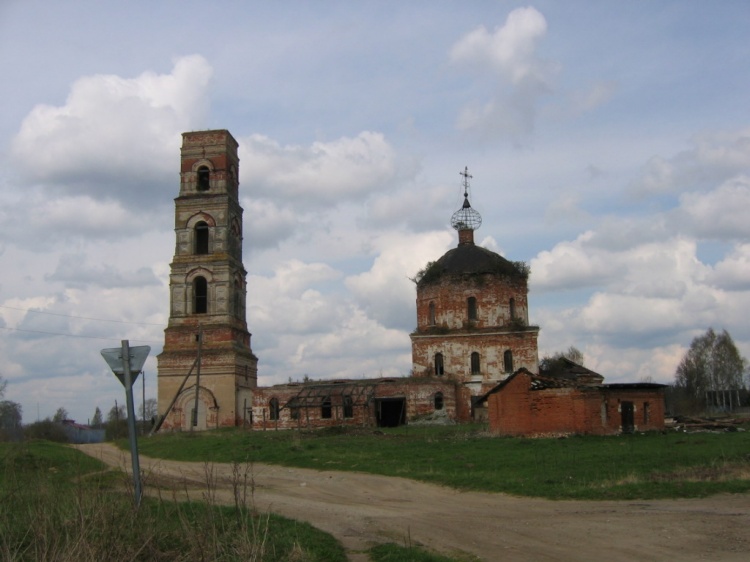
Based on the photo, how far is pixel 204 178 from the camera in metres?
42.5

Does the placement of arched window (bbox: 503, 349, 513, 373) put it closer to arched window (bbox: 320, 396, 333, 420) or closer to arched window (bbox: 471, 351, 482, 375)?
arched window (bbox: 471, 351, 482, 375)

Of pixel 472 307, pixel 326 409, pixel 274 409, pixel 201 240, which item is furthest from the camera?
pixel 472 307

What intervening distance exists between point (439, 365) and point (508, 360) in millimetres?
3972

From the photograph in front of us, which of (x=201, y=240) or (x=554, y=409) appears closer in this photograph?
(x=554, y=409)

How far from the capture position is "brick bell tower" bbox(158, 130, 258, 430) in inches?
1545

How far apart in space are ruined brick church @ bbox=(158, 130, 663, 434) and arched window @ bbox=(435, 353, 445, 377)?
58mm

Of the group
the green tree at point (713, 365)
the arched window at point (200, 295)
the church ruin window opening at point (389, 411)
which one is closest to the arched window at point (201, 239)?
the arched window at point (200, 295)

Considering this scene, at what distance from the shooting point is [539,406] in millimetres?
27609

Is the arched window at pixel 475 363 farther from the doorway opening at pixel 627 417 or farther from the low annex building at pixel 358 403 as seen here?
the doorway opening at pixel 627 417

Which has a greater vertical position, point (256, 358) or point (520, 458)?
point (256, 358)

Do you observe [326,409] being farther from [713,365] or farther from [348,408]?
[713,365]

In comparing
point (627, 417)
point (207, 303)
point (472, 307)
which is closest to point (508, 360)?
point (472, 307)

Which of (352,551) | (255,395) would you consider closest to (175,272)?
(255,395)

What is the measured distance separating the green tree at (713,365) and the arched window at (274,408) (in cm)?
4686
